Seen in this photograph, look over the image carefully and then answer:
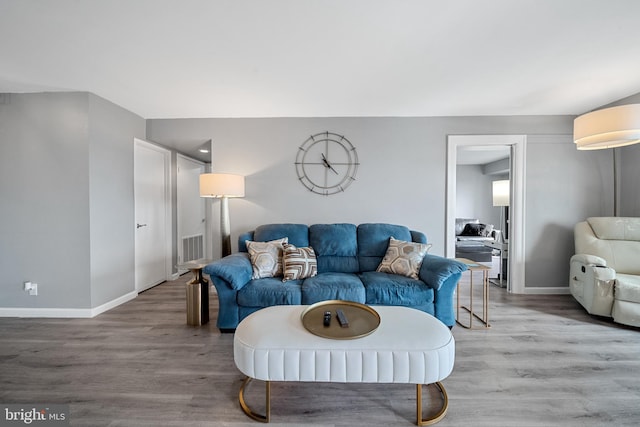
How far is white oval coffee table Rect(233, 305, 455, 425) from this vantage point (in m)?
1.26

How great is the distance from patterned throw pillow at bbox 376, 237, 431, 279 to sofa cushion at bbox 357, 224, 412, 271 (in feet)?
0.37

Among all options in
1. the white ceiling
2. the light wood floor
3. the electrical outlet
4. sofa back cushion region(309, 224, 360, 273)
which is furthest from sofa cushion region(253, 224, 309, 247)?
the electrical outlet

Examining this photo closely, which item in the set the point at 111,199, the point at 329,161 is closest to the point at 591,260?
the point at 329,161

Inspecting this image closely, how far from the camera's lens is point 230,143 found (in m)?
3.28

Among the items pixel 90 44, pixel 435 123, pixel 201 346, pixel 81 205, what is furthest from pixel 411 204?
pixel 81 205

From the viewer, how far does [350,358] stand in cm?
127

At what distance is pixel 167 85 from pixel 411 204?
10.1 ft

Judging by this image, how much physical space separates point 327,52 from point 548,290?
3943mm

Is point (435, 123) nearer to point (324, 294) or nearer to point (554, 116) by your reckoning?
point (554, 116)

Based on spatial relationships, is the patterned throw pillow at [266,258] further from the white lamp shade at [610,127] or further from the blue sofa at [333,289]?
the white lamp shade at [610,127]

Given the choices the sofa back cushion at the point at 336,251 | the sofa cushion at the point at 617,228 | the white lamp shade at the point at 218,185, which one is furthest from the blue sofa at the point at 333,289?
the sofa cushion at the point at 617,228

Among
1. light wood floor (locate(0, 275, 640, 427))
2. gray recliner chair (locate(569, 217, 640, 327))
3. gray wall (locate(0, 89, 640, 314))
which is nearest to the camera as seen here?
light wood floor (locate(0, 275, 640, 427))

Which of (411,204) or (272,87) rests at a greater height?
(272,87)

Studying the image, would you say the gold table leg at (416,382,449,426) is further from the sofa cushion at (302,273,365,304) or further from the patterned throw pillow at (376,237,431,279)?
the patterned throw pillow at (376,237,431,279)
